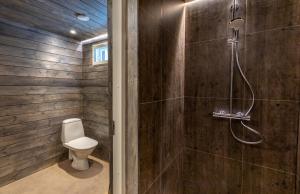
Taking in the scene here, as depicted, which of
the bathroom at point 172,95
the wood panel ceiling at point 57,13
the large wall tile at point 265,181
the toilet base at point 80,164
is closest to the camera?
the bathroom at point 172,95

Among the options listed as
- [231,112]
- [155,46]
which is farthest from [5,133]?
[231,112]

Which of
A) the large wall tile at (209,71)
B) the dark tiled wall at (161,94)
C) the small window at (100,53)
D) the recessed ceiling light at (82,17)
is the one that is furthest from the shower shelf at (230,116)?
the small window at (100,53)

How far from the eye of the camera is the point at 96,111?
3.00 m

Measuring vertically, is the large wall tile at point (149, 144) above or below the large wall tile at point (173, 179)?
above

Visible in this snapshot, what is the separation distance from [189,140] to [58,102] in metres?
2.36

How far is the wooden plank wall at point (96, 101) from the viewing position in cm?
287

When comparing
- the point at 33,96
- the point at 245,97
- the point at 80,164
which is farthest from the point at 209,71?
the point at 33,96

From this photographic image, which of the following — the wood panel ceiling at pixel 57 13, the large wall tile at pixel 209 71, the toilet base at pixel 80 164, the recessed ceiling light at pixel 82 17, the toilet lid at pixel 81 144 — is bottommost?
the toilet base at pixel 80 164

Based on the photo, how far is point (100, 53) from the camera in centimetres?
296

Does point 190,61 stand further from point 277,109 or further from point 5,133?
point 5,133

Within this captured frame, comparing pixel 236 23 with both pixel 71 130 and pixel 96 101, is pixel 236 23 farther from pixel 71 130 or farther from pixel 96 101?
pixel 71 130

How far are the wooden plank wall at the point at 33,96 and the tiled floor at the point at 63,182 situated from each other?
0.15 m

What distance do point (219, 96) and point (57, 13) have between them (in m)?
2.23

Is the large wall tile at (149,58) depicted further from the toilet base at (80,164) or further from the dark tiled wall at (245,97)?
the toilet base at (80,164)
